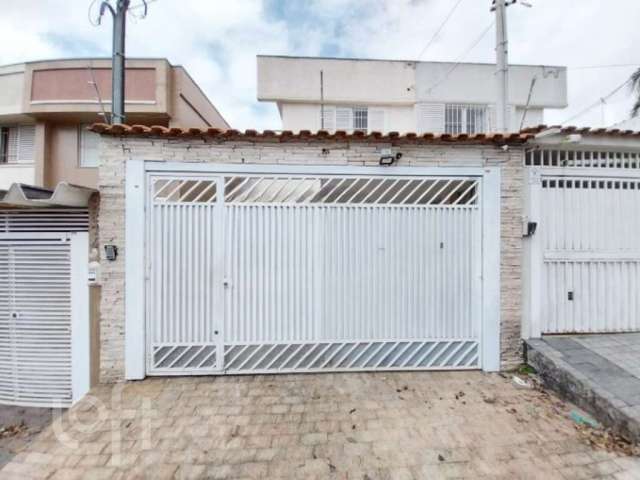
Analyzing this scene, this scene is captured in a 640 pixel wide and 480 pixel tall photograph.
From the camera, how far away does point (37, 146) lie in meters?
11.2

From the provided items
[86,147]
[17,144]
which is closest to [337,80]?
[86,147]

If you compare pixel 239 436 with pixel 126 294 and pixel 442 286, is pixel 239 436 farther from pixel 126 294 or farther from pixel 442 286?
pixel 442 286

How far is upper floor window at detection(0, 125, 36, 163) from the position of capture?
1166 cm

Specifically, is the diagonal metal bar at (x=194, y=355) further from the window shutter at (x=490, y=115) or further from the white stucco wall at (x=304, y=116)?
the window shutter at (x=490, y=115)

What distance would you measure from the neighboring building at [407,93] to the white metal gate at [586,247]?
342 inches

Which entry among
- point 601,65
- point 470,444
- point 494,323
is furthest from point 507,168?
point 601,65

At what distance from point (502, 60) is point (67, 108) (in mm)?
13883

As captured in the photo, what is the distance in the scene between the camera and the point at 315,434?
3572mm

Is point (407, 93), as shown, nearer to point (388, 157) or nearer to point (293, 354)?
point (388, 157)

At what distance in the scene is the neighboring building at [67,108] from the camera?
10.7m

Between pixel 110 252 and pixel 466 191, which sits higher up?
pixel 466 191

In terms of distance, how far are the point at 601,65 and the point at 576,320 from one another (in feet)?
42.0

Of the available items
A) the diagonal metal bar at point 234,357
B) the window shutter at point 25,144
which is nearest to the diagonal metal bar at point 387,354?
the diagonal metal bar at point 234,357

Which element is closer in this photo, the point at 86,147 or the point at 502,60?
the point at 502,60
